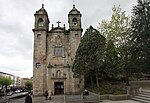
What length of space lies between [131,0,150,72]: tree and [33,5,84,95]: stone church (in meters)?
11.4

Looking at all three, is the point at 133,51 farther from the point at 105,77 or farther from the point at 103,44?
the point at 105,77

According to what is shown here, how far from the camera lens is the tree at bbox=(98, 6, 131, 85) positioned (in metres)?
29.7

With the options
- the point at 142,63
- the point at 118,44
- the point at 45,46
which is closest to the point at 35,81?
the point at 45,46

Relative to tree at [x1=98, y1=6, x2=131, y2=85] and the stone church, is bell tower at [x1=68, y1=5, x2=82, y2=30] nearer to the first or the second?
the stone church

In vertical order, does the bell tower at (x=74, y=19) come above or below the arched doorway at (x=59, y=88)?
above

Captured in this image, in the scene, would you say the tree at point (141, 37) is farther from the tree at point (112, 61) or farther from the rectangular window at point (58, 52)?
the rectangular window at point (58, 52)

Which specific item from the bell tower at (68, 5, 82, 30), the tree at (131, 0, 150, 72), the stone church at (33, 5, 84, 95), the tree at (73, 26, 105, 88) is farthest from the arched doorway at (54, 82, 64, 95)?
the tree at (131, 0, 150, 72)

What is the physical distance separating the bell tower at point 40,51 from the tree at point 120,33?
1108 cm

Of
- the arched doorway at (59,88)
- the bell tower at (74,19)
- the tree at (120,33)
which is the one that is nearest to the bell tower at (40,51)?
the arched doorway at (59,88)

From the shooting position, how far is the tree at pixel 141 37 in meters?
27.4

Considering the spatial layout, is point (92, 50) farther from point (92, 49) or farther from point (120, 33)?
point (120, 33)

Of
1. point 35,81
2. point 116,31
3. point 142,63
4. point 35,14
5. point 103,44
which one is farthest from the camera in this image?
point 35,14

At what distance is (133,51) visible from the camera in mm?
28250

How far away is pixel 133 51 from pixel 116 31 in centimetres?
446
